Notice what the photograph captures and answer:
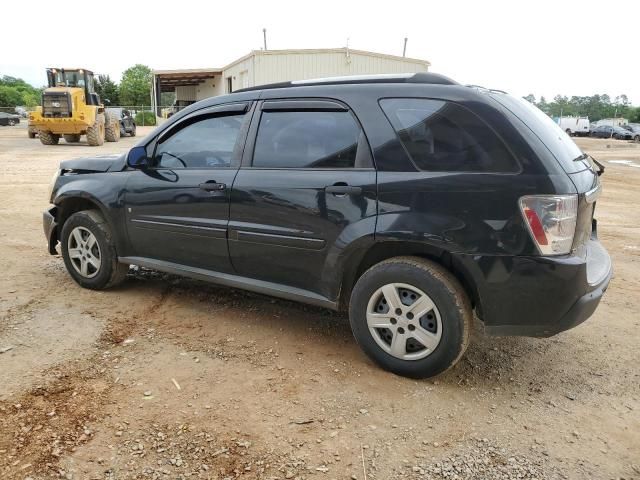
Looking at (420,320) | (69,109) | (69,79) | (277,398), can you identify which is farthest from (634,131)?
(277,398)

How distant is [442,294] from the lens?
2984 mm

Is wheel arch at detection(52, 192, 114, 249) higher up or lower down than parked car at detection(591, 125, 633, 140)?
lower down

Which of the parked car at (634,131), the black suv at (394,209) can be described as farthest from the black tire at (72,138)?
the parked car at (634,131)

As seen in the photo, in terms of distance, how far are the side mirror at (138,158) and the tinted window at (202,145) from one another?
10cm

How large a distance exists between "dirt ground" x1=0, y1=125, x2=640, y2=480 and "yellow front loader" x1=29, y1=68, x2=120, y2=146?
60.2 ft

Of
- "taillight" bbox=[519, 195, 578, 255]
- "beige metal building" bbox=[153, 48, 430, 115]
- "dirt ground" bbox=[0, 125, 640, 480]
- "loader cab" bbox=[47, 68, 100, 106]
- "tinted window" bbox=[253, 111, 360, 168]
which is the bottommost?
"dirt ground" bbox=[0, 125, 640, 480]

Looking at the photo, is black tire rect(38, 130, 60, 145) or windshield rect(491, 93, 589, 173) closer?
windshield rect(491, 93, 589, 173)

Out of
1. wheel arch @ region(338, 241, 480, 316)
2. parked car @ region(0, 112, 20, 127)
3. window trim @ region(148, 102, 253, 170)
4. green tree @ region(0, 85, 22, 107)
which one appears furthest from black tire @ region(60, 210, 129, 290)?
green tree @ region(0, 85, 22, 107)

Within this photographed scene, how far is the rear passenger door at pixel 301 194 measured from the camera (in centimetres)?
327

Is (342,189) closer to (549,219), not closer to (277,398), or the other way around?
(549,219)

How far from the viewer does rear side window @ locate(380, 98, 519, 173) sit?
2.91 m

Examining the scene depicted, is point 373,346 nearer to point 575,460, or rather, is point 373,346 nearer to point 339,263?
point 339,263

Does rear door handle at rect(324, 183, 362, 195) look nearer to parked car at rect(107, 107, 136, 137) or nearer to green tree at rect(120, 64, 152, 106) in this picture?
parked car at rect(107, 107, 136, 137)

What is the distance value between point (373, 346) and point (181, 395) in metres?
1.15
